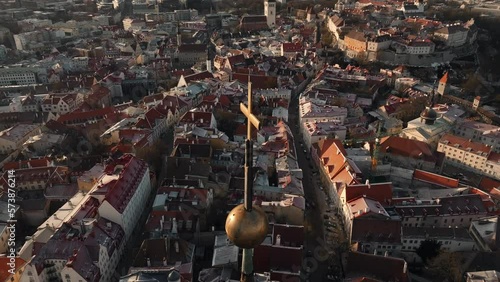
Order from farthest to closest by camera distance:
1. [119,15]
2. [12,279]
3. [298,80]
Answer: [119,15] < [298,80] < [12,279]

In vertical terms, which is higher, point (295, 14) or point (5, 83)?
point (295, 14)

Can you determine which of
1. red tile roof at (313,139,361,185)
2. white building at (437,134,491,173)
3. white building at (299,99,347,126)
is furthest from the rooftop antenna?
white building at (437,134,491,173)

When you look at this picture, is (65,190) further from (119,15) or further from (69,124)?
(119,15)

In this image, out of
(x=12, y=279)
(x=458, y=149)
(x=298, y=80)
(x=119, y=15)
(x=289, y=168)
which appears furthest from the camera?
(x=119, y=15)

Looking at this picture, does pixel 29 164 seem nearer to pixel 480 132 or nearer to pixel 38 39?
pixel 480 132

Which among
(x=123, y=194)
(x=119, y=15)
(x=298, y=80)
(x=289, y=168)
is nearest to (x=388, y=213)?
(x=289, y=168)

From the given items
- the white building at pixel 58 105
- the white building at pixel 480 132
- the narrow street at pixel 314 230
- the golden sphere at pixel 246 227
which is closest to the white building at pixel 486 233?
the narrow street at pixel 314 230
